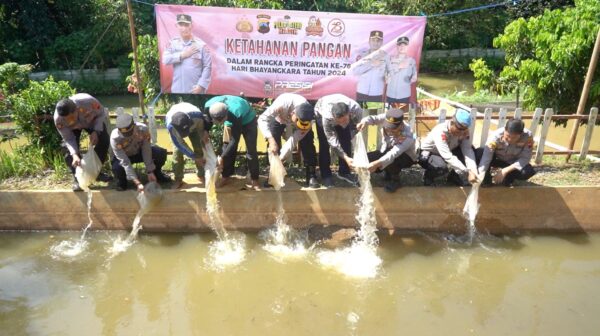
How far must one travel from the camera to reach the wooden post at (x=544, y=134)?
568 centimetres

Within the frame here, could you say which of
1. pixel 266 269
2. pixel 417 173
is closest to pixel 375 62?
pixel 417 173

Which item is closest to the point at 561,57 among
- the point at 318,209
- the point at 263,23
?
the point at 318,209

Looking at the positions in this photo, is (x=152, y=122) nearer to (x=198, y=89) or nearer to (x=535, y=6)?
(x=198, y=89)

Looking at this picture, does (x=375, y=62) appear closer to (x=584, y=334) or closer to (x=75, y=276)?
(x=584, y=334)

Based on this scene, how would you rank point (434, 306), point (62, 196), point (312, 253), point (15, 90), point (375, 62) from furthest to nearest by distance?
point (15, 90), point (375, 62), point (62, 196), point (312, 253), point (434, 306)

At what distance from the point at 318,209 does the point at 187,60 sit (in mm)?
2631

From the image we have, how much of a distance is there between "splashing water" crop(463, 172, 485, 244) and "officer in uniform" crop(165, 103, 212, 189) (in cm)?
315

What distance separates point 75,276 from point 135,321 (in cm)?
106

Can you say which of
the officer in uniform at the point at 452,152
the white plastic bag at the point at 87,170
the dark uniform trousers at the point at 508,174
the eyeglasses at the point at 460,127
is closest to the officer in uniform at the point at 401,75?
the officer in uniform at the point at 452,152

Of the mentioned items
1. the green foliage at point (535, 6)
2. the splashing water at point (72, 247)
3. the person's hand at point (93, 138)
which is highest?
the green foliage at point (535, 6)

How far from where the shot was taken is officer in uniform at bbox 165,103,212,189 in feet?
15.0

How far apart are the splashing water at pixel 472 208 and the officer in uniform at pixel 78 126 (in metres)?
4.46

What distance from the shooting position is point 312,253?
486 cm

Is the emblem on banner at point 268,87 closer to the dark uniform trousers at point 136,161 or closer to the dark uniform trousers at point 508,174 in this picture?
the dark uniform trousers at point 136,161
